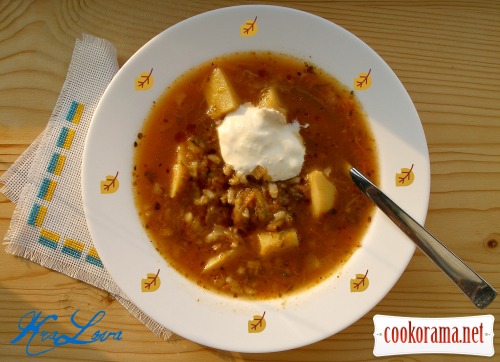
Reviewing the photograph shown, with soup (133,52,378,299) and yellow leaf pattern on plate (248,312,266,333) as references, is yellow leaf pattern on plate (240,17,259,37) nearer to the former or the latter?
soup (133,52,378,299)

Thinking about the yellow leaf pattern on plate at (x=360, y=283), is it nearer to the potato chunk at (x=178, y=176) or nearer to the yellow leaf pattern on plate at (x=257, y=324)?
the yellow leaf pattern on plate at (x=257, y=324)

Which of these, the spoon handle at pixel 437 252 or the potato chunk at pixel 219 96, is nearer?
the spoon handle at pixel 437 252

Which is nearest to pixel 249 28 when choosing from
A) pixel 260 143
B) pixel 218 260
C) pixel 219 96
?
pixel 219 96

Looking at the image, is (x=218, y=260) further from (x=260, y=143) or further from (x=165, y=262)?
(x=260, y=143)

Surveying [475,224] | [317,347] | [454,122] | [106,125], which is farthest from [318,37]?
[317,347]
